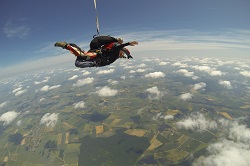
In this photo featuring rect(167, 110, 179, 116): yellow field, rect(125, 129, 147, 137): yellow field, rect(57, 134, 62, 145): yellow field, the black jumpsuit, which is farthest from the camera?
rect(167, 110, 179, 116): yellow field

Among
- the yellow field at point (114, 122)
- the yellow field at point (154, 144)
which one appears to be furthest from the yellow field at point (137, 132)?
the yellow field at point (114, 122)

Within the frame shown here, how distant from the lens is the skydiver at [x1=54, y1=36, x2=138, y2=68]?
4855mm

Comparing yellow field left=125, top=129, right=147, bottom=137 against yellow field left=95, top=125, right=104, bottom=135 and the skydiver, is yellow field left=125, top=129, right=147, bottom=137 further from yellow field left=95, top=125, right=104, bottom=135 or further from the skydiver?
the skydiver

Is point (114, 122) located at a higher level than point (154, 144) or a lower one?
higher

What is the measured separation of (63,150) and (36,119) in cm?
8924

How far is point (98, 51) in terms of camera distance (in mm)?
5145

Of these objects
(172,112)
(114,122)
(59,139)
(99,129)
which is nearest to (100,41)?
(59,139)

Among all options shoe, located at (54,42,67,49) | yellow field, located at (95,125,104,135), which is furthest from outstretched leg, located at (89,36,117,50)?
yellow field, located at (95,125,104,135)

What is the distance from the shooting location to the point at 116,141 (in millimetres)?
97188

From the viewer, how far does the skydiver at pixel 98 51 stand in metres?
4.86

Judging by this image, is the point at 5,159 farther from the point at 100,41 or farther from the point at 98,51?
the point at 100,41

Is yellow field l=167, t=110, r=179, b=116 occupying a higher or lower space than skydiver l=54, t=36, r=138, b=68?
lower

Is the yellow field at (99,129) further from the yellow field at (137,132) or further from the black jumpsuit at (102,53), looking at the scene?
the black jumpsuit at (102,53)

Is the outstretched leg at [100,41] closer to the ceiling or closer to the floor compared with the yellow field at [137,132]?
closer to the ceiling
